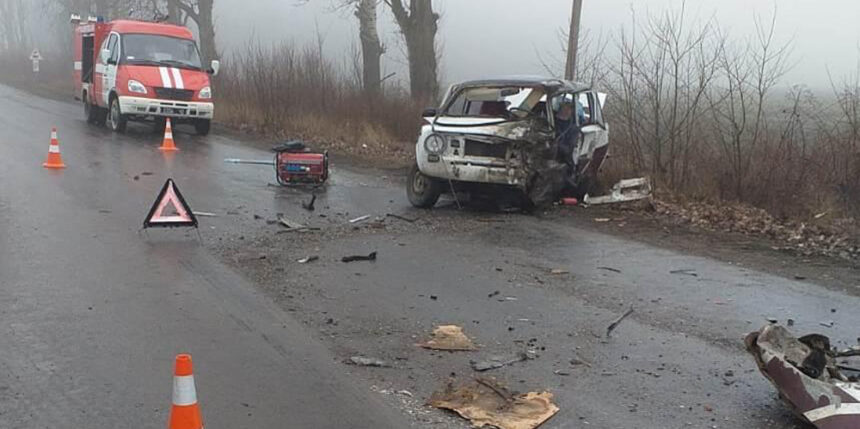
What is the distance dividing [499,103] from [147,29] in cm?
1137

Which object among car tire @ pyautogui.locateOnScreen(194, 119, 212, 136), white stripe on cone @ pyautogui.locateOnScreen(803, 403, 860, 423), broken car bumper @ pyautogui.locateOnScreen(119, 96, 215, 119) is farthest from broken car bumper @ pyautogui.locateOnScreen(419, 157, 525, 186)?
car tire @ pyautogui.locateOnScreen(194, 119, 212, 136)

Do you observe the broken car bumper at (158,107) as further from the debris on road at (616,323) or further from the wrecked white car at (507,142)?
the debris on road at (616,323)

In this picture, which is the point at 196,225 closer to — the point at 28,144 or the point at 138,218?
the point at 138,218

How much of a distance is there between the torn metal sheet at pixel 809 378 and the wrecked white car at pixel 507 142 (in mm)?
6291

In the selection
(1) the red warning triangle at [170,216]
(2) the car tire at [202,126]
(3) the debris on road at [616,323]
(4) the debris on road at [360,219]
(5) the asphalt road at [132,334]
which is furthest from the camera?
(2) the car tire at [202,126]

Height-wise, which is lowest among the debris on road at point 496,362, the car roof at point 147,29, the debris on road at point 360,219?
the debris on road at point 496,362

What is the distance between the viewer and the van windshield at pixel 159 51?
19.7 m

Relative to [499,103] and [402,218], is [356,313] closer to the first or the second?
[402,218]

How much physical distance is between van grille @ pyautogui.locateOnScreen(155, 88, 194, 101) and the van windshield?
28.8 inches

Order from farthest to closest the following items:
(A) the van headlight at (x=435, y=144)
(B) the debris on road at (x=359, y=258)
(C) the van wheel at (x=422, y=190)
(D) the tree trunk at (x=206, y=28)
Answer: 1. (D) the tree trunk at (x=206, y=28)
2. (C) the van wheel at (x=422, y=190)
3. (A) the van headlight at (x=435, y=144)
4. (B) the debris on road at (x=359, y=258)

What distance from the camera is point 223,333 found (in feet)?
19.4

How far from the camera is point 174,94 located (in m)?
19.5

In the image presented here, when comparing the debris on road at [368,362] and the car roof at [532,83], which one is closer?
the debris on road at [368,362]

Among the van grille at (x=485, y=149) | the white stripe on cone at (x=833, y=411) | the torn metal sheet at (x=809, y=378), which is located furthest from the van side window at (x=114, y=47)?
the white stripe on cone at (x=833, y=411)
